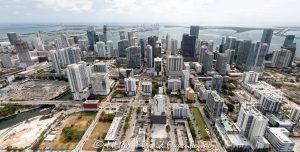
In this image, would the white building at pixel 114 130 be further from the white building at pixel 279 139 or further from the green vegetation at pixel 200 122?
the white building at pixel 279 139

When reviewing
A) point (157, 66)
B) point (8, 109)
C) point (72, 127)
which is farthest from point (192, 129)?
point (8, 109)

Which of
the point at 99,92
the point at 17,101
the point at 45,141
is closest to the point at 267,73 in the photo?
the point at 99,92

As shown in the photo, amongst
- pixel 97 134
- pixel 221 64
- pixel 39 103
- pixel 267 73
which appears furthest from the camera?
pixel 267 73

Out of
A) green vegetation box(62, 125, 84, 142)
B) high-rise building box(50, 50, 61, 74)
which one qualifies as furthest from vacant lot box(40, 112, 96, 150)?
high-rise building box(50, 50, 61, 74)

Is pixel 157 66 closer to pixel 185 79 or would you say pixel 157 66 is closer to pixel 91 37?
pixel 185 79

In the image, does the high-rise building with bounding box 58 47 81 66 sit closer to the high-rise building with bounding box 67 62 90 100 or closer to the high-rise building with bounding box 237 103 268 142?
the high-rise building with bounding box 67 62 90 100

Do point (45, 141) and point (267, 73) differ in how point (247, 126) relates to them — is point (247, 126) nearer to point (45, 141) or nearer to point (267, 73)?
point (45, 141)
